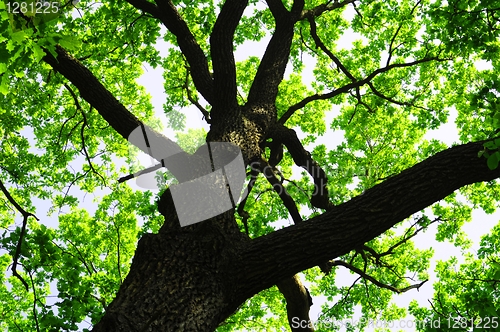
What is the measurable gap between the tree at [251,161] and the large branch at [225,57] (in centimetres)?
2

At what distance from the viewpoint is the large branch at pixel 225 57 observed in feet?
17.3

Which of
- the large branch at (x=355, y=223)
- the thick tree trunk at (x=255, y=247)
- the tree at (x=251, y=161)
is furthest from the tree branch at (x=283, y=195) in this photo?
the large branch at (x=355, y=223)

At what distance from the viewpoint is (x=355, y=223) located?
11.8ft

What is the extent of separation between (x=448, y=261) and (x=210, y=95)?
7833mm

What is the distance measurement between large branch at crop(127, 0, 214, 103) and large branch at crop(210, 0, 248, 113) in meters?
0.48

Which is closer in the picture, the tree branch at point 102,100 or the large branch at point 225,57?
the tree branch at point 102,100

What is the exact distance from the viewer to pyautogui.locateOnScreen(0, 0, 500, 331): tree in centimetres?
350

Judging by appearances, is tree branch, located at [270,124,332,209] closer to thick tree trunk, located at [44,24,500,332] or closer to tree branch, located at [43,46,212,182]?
tree branch, located at [43,46,212,182]

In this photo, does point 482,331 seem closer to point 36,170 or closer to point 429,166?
point 429,166

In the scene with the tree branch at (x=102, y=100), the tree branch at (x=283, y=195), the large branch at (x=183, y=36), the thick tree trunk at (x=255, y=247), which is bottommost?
the thick tree trunk at (x=255, y=247)

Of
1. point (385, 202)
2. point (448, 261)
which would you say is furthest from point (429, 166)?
point (448, 261)

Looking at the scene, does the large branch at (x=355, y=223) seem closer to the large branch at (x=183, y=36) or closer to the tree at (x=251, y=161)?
the tree at (x=251, y=161)

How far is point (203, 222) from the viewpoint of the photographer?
12.7 feet

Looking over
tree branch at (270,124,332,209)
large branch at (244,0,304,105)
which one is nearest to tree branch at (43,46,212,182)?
tree branch at (270,124,332,209)
